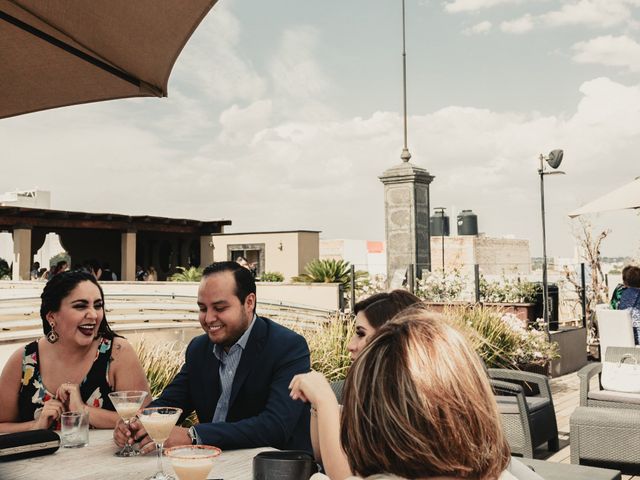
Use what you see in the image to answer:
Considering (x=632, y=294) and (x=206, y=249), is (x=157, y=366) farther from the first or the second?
(x=206, y=249)

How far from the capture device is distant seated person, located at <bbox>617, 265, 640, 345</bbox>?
7.10m

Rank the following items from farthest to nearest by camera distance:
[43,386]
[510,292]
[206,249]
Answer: [206,249]
[510,292]
[43,386]

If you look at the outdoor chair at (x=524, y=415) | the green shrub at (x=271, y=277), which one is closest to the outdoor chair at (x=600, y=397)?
the outdoor chair at (x=524, y=415)

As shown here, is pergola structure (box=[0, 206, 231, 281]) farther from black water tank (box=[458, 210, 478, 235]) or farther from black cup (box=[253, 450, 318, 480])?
black water tank (box=[458, 210, 478, 235])

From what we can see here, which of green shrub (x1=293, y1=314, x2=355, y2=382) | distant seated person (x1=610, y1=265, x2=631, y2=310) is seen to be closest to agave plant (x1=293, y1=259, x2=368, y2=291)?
distant seated person (x1=610, y1=265, x2=631, y2=310)

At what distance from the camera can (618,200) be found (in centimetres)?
677

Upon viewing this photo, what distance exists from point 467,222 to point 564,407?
57.1 metres

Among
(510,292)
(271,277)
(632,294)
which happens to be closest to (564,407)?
(632,294)

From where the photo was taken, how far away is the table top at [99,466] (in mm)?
1879

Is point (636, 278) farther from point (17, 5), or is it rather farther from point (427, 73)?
point (427, 73)

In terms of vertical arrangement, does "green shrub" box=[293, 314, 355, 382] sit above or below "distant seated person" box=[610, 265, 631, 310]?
below

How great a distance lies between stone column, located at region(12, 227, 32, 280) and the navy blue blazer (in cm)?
2395

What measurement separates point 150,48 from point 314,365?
3596 millimetres

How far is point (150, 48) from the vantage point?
2.84m
